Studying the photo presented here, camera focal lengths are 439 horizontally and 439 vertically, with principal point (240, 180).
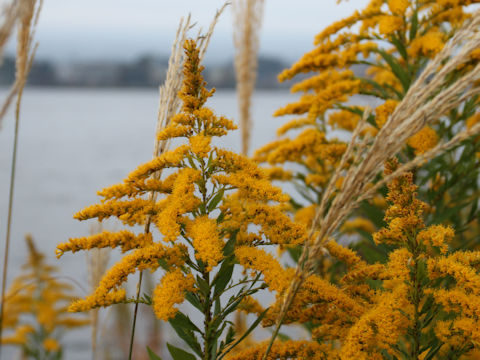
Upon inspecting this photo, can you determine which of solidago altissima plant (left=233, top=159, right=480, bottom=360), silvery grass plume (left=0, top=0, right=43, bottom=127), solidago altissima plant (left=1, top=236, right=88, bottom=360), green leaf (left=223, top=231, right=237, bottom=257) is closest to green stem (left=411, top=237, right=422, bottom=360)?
solidago altissima plant (left=233, top=159, right=480, bottom=360)

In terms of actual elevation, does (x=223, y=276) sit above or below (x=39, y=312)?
above

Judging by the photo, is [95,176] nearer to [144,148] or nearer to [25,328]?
[144,148]

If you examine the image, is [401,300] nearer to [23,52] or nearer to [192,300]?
[192,300]

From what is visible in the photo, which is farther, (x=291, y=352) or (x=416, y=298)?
(x=291, y=352)

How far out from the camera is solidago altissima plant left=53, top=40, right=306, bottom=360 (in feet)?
4.15

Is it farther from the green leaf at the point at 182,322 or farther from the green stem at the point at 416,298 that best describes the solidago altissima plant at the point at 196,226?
the green stem at the point at 416,298

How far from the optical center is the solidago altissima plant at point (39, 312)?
10.6 ft

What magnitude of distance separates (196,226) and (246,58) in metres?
3.02

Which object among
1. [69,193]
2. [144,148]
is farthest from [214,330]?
[144,148]

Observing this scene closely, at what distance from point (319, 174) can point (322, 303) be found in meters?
1.79

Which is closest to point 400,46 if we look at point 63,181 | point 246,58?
point 246,58

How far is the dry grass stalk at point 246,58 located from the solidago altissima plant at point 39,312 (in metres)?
1.93

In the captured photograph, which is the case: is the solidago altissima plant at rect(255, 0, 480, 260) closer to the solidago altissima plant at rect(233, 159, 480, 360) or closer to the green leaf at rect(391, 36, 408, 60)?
the green leaf at rect(391, 36, 408, 60)

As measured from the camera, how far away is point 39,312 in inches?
131
